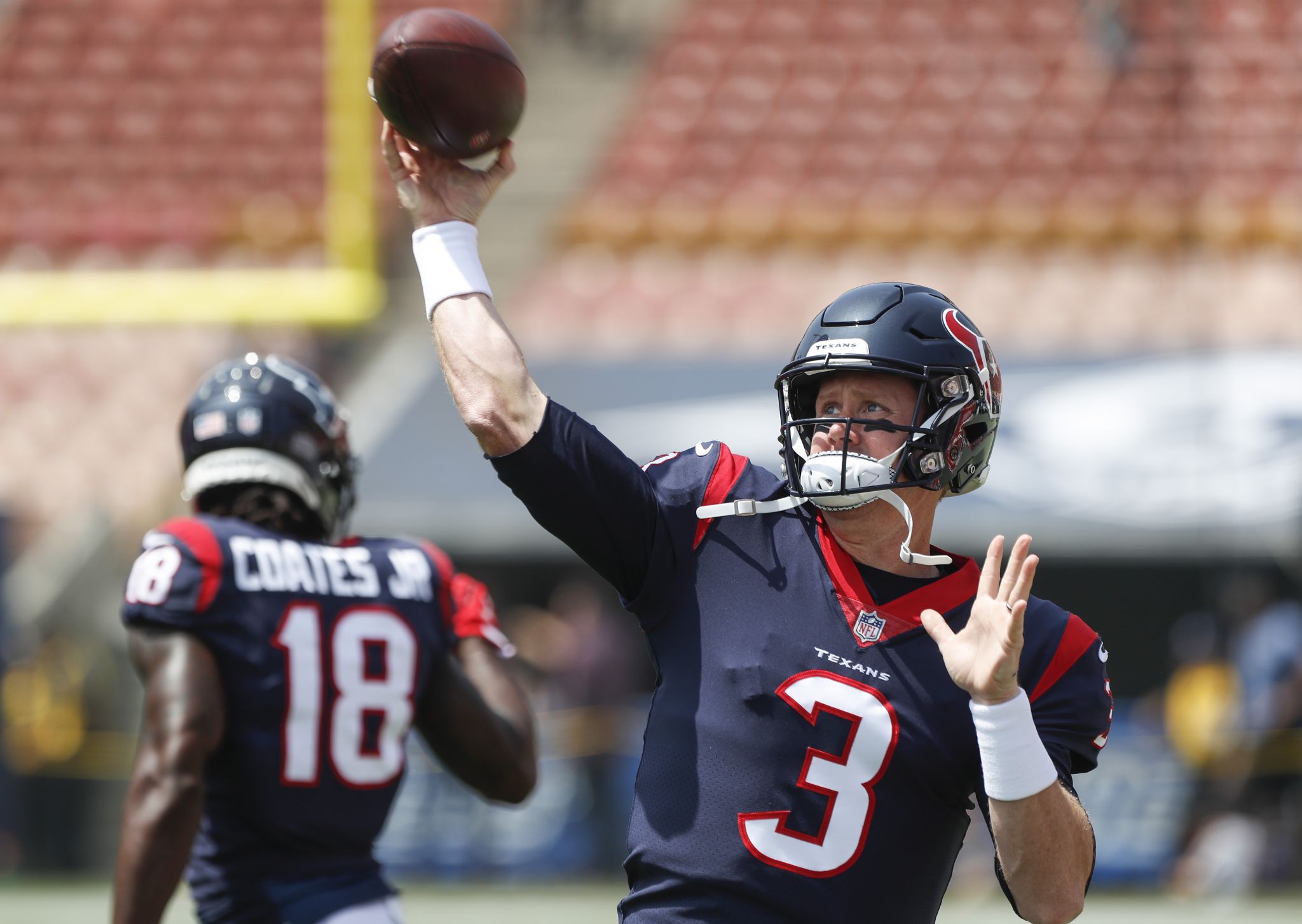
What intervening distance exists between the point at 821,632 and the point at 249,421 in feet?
4.58

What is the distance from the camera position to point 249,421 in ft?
10.9

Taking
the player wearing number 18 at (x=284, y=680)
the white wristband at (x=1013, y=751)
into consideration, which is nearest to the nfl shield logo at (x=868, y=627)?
the white wristband at (x=1013, y=751)

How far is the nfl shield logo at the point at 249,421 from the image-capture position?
332cm

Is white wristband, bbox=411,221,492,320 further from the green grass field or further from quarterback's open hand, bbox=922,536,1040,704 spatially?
the green grass field

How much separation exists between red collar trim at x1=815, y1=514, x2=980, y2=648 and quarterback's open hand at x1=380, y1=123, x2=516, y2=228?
78 cm

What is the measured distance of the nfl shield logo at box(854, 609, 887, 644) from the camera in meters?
2.51

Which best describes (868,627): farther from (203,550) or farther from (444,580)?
(203,550)

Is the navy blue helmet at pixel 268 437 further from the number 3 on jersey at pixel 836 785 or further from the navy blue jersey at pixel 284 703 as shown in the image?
the number 3 on jersey at pixel 836 785

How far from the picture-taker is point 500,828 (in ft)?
30.0

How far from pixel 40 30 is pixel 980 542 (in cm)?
934

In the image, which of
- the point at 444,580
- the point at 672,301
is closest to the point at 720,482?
the point at 444,580

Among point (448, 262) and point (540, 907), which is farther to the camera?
point (540, 907)

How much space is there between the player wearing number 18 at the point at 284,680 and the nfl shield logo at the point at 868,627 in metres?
1.12

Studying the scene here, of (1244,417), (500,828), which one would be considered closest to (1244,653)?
(1244,417)
